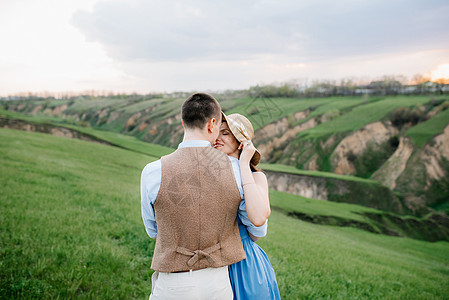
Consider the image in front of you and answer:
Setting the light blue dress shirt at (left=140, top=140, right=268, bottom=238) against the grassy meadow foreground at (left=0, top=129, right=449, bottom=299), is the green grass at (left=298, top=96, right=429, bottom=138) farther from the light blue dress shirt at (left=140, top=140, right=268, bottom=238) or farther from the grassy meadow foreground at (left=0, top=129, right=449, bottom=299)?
the light blue dress shirt at (left=140, top=140, right=268, bottom=238)

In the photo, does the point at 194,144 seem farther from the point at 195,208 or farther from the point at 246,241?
the point at 246,241

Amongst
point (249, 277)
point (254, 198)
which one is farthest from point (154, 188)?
point (249, 277)

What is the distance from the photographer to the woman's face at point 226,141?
2.76 meters

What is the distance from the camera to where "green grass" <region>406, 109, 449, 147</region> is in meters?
57.1

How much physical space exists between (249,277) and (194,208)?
0.93 metres

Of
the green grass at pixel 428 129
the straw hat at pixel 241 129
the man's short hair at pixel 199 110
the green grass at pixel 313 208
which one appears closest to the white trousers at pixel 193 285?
the straw hat at pixel 241 129

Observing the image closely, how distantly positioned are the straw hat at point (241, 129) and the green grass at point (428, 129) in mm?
65327

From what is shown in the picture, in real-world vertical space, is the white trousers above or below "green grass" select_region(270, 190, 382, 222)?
above

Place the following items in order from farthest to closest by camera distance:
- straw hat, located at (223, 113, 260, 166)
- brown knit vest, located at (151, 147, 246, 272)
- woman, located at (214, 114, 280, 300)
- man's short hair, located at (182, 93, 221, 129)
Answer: straw hat, located at (223, 113, 260, 166), woman, located at (214, 114, 280, 300), man's short hair, located at (182, 93, 221, 129), brown knit vest, located at (151, 147, 246, 272)

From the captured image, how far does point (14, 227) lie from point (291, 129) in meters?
78.4

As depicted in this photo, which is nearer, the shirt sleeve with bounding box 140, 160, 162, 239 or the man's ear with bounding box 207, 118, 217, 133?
the shirt sleeve with bounding box 140, 160, 162, 239

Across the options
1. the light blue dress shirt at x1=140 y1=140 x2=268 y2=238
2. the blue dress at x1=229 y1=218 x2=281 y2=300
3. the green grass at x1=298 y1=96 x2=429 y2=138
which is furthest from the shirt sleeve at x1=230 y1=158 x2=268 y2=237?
the green grass at x1=298 y1=96 x2=429 y2=138

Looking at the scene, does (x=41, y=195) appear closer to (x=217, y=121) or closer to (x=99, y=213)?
(x=99, y=213)

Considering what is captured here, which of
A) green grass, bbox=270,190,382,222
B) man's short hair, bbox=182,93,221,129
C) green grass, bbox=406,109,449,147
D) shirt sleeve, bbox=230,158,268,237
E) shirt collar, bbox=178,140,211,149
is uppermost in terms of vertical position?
man's short hair, bbox=182,93,221,129
